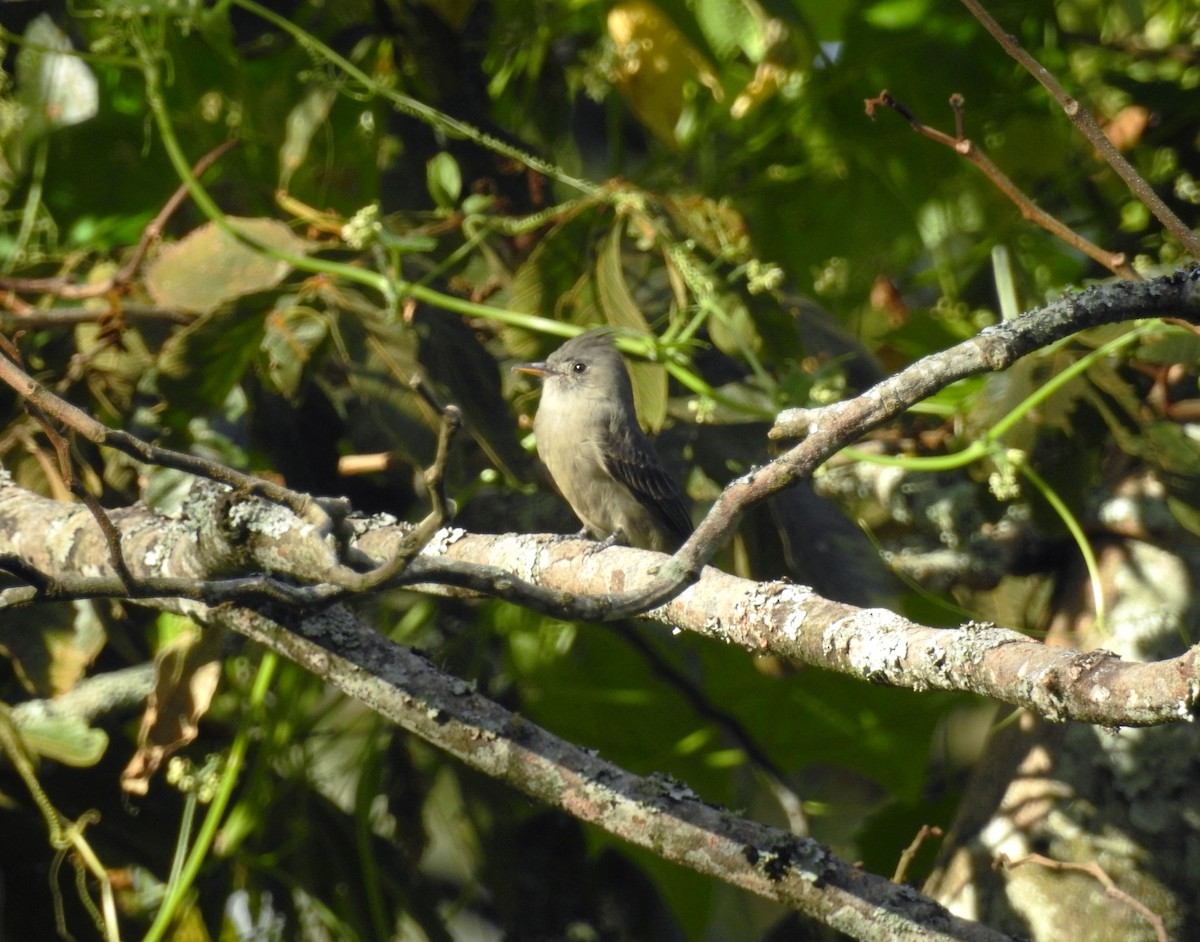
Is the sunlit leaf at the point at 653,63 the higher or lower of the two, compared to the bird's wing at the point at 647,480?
higher

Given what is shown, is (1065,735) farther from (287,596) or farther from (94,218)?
(94,218)

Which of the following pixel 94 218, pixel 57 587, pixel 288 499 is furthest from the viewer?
pixel 94 218

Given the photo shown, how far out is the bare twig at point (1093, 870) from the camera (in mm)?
2648

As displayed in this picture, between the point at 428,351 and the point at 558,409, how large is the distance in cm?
151

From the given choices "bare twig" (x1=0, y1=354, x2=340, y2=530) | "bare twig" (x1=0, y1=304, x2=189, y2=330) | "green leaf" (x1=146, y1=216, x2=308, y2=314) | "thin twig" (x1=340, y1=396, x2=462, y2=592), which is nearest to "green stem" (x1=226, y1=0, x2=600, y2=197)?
"green leaf" (x1=146, y1=216, x2=308, y2=314)

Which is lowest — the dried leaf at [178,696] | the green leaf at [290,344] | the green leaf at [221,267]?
the dried leaf at [178,696]

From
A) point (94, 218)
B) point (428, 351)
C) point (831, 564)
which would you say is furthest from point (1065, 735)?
point (94, 218)

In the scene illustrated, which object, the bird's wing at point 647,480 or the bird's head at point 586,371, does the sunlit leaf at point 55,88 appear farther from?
the bird's wing at point 647,480

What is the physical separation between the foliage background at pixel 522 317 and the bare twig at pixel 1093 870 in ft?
2.01

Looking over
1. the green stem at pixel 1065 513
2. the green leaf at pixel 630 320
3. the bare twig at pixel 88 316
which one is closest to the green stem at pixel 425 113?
the green leaf at pixel 630 320

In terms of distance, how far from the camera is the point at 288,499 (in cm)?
179

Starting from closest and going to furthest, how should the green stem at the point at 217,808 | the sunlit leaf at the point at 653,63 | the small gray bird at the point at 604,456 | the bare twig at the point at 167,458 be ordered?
the bare twig at the point at 167,458
the green stem at the point at 217,808
the sunlit leaf at the point at 653,63
the small gray bird at the point at 604,456

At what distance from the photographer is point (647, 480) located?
4555 mm

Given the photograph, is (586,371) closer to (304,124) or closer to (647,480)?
(647,480)
